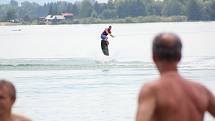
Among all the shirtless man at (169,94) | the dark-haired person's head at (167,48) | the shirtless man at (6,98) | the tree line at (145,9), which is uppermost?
the dark-haired person's head at (167,48)

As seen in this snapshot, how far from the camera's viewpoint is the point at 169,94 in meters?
4.59

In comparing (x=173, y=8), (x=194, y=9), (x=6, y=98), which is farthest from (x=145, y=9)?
(x=6, y=98)

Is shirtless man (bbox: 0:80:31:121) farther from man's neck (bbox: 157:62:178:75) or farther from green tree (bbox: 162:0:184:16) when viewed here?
green tree (bbox: 162:0:184:16)

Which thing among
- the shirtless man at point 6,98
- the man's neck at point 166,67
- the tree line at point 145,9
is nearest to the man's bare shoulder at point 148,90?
the man's neck at point 166,67

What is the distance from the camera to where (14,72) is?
93.5ft

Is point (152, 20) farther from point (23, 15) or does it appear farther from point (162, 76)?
point (162, 76)

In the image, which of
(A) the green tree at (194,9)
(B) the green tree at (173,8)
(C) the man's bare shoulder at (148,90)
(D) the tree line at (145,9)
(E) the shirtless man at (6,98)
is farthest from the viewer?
(B) the green tree at (173,8)

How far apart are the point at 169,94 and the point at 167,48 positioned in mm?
263

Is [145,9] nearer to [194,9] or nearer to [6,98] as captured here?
[194,9]

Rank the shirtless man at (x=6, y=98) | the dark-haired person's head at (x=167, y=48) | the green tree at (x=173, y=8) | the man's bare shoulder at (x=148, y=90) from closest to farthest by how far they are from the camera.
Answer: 1. the man's bare shoulder at (x=148, y=90)
2. the dark-haired person's head at (x=167, y=48)
3. the shirtless man at (x=6, y=98)
4. the green tree at (x=173, y=8)

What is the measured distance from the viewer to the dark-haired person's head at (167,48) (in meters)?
4.64

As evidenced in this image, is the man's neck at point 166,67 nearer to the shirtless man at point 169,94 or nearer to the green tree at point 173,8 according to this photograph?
the shirtless man at point 169,94

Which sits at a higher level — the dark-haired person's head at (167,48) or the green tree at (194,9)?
the dark-haired person's head at (167,48)

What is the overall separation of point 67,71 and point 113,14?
450ft
